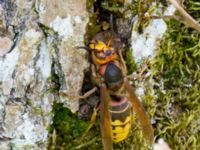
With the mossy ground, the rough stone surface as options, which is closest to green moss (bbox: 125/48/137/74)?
the mossy ground

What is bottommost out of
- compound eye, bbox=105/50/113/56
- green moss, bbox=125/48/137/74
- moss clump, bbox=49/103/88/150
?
moss clump, bbox=49/103/88/150

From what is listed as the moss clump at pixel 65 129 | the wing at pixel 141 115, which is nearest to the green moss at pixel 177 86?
the wing at pixel 141 115

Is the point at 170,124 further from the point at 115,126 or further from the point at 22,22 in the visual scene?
the point at 22,22

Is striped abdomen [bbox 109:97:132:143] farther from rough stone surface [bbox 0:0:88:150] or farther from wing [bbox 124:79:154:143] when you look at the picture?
rough stone surface [bbox 0:0:88:150]

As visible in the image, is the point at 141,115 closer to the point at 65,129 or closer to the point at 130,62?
the point at 130,62

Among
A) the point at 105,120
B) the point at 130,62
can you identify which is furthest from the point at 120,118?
the point at 130,62

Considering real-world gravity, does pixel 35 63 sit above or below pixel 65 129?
above

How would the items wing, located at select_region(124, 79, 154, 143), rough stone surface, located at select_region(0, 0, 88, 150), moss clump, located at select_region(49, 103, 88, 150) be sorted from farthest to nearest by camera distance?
1. wing, located at select_region(124, 79, 154, 143)
2. moss clump, located at select_region(49, 103, 88, 150)
3. rough stone surface, located at select_region(0, 0, 88, 150)
